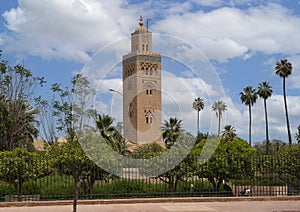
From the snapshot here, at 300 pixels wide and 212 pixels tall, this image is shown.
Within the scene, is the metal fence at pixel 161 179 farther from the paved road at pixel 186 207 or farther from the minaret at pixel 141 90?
the minaret at pixel 141 90

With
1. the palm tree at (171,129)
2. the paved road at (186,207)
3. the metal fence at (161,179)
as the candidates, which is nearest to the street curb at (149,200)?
the paved road at (186,207)

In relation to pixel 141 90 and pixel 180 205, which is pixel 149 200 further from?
pixel 141 90

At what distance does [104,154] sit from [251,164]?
19.4ft

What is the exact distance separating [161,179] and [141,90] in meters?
3.96

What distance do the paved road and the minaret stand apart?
5.33 meters

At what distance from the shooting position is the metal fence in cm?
1622

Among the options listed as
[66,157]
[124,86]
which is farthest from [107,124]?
[66,157]

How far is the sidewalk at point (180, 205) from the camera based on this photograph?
1384cm

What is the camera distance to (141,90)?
61.7 ft

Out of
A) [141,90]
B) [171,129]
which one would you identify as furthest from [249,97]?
[141,90]

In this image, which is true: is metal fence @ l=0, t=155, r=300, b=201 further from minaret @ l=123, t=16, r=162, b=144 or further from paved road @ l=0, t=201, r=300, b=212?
minaret @ l=123, t=16, r=162, b=144

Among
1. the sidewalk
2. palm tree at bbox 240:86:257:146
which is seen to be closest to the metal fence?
the sidewalk

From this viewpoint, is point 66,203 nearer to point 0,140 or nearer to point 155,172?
point 155,172

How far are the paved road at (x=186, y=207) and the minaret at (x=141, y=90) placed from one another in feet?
17.5
